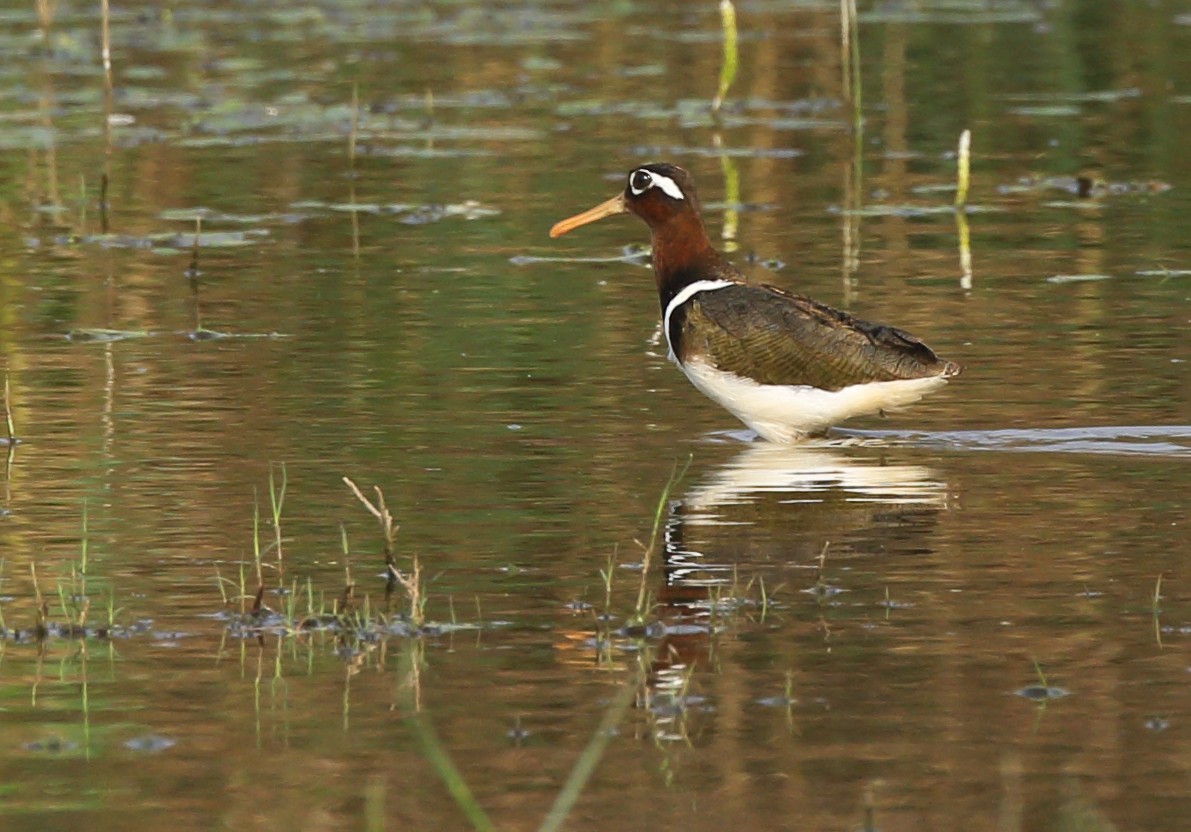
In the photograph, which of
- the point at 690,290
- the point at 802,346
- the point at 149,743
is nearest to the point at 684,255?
the point at 690,290

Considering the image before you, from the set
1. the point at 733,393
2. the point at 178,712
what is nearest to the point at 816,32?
the point at 733,393

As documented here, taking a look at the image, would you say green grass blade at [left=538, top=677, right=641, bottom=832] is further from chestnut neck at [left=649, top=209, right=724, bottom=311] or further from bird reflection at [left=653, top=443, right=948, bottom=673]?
chestnut neck at [left=649, top=209, right=724, bottom=311]

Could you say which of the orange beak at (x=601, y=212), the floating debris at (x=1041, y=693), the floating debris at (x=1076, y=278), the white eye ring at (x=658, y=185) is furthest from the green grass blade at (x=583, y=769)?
the floating debris at (x=1076, y=278)

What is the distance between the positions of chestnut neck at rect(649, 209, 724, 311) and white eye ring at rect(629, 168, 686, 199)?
0.11 m

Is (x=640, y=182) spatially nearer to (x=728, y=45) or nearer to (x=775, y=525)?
(x=775, y=525)

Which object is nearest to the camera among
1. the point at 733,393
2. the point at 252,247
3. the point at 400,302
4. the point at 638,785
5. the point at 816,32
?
the point at 638,785

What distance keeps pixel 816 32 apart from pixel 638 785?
76.2 feet

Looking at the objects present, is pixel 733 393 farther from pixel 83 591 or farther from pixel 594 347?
pixel 83 591

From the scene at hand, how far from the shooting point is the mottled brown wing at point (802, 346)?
10.5m

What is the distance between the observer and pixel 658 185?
11.6 metres

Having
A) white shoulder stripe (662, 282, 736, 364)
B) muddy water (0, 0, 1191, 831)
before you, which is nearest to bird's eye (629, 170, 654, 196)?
white shoulder stripe (662, 282, 736, 364)

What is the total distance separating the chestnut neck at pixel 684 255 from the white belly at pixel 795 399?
641mm

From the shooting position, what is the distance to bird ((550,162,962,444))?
413 inches

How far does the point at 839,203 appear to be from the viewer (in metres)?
17.7
